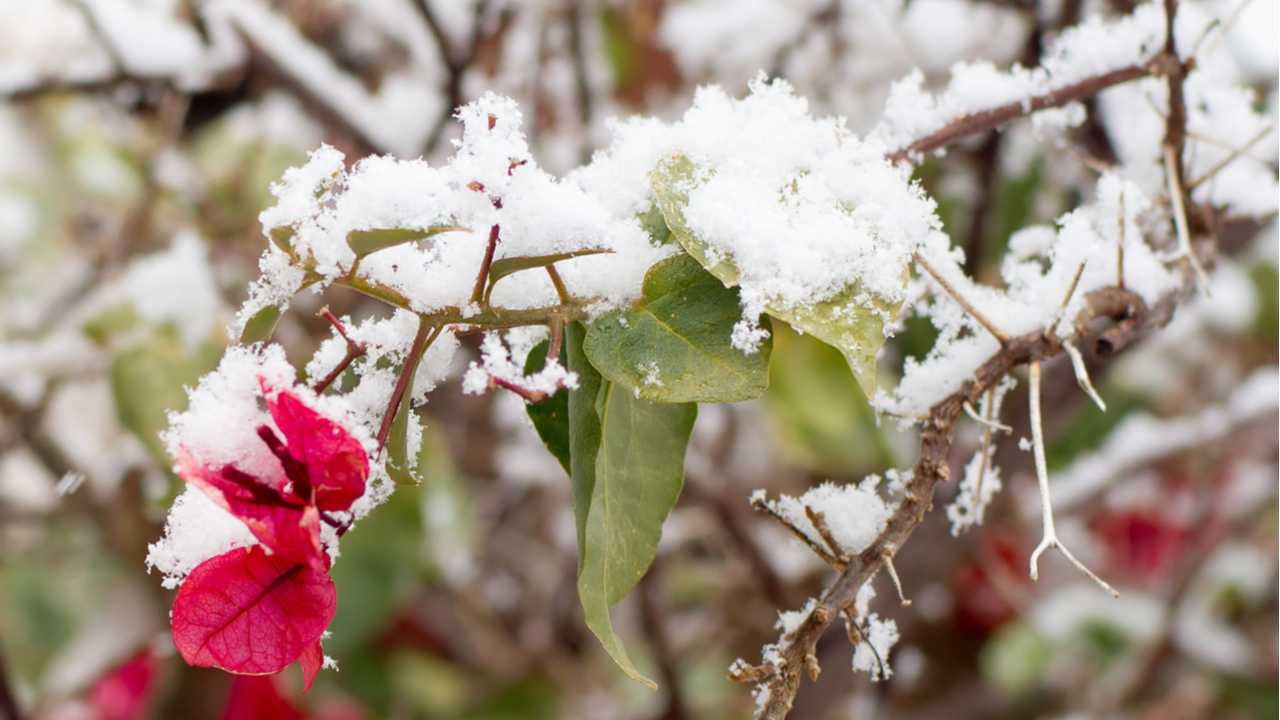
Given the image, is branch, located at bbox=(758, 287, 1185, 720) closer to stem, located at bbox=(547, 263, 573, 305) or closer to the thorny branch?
the thorny branch

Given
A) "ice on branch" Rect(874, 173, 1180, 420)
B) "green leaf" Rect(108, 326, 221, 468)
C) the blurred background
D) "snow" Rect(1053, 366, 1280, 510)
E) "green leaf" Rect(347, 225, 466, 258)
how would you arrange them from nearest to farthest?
"green leaf" Rect(347, 225, 466, 258) → "ice on branch" Rect(874, 173, 1180, 420) → "green leaf" Rect(108, 326, 221, 468) → the blurred background → "snow" Rect(1053, 366, 1280, 510)

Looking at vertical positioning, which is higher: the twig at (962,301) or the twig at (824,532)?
the twig at (962,301)

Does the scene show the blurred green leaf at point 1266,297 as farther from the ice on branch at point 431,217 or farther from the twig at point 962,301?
the ice on branch at point 431,217

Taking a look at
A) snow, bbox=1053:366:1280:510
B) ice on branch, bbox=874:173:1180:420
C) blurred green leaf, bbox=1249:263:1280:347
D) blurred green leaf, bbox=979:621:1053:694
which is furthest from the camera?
blurred green leaf, bbox=1249:263:1280:347

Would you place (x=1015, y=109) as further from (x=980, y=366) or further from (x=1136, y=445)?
(x=1136, y=445)

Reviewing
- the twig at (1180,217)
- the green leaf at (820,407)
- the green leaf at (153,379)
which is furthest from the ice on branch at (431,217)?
the green leaf at (820,407)

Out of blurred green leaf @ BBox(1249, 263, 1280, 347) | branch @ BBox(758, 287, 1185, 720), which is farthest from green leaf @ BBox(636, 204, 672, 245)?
blurred green leaf @ BBox(1249, 263, 1280, 347)

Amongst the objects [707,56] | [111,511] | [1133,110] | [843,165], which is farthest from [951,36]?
[111,511]

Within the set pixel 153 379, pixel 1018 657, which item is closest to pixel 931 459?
pixel 153 379
